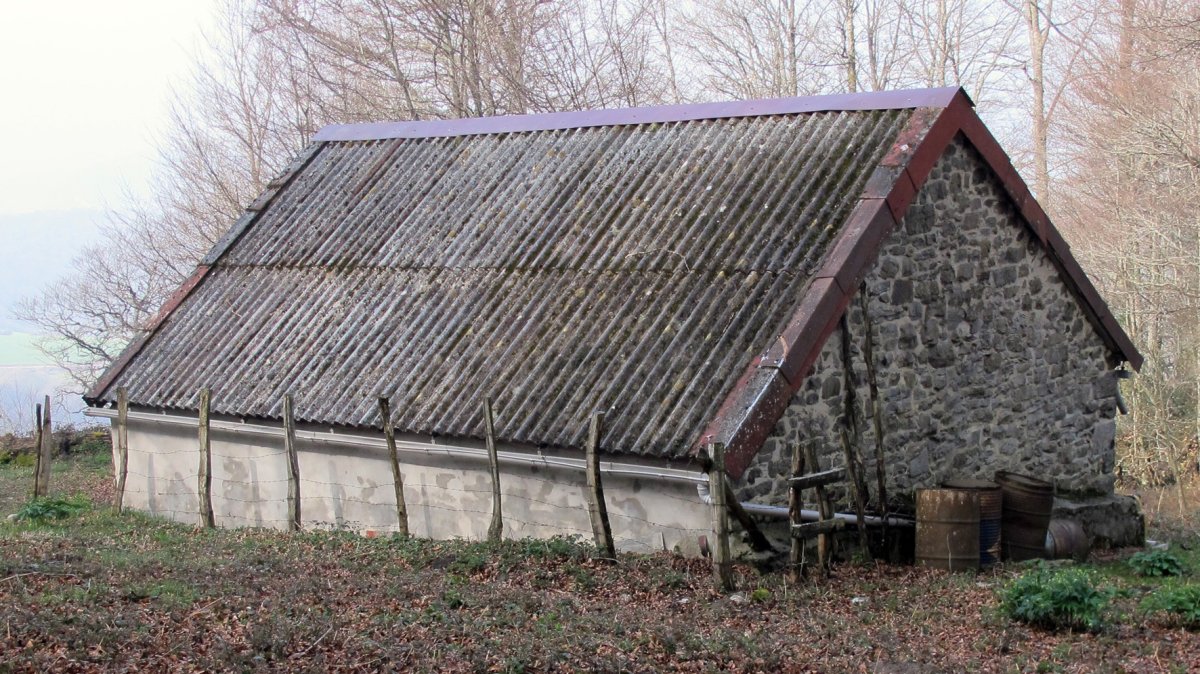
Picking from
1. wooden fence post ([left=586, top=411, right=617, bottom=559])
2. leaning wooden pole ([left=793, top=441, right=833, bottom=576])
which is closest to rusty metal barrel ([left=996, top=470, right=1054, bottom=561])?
leaning wooden pole ([left=793, top=441, right=833, bottom=576])

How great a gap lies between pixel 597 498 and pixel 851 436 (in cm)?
273

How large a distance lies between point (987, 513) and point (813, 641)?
4.40m

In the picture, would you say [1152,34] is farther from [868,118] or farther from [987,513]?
[987,513]

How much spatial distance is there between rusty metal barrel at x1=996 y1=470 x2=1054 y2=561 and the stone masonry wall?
3.02 feet

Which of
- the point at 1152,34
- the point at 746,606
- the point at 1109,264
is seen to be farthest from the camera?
the point at 1109,264

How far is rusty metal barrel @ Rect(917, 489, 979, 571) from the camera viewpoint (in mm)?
11945

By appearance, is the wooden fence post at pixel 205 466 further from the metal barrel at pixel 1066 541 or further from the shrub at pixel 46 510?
the metal barrel at pixel 1066 541

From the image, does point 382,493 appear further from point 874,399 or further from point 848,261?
point 848,261

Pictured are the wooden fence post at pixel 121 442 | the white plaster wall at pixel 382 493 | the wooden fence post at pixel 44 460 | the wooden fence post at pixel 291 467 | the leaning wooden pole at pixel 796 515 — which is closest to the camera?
the leaning wooden pole at pixel 796 515

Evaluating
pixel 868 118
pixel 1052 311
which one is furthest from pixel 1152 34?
pixel 868 118

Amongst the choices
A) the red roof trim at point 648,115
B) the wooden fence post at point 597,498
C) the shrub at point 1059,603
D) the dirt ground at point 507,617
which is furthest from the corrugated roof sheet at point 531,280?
the shrub at point 1059,603

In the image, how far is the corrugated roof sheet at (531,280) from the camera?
12570 mm

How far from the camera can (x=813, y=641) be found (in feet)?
28.4

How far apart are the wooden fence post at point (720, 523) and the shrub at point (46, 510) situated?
9348 millimetres
